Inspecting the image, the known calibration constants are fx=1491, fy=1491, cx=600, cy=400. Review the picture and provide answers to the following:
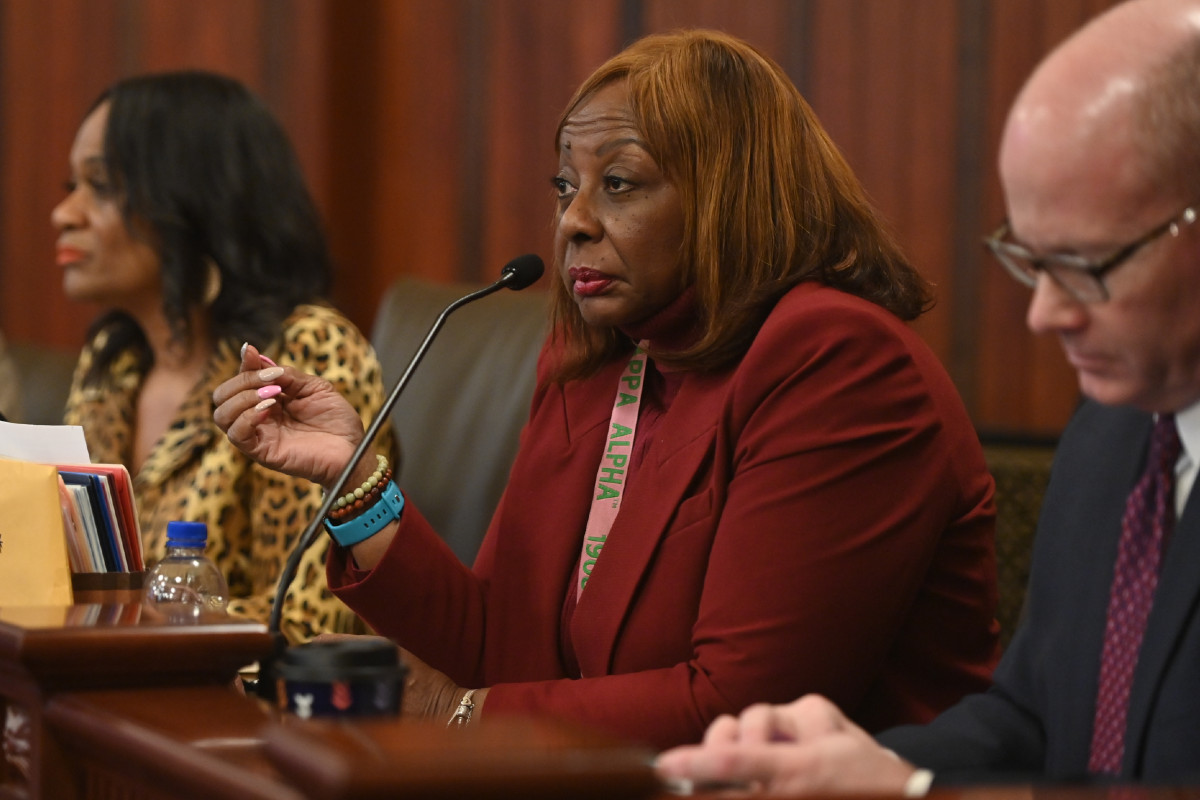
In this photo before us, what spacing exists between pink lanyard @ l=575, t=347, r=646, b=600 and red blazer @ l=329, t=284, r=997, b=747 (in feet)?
0.08

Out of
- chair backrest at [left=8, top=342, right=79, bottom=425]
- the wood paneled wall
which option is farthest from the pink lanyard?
chair backrest at [left=8, top=342, right=79, bottom=425]

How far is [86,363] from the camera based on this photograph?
310 cm

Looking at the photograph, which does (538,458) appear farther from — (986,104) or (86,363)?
(986,104)

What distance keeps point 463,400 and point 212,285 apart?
A: 1.76 ft

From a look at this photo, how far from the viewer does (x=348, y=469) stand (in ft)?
5.49

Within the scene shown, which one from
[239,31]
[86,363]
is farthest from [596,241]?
[239,31]

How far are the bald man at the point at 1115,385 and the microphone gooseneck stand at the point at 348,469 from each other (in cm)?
42

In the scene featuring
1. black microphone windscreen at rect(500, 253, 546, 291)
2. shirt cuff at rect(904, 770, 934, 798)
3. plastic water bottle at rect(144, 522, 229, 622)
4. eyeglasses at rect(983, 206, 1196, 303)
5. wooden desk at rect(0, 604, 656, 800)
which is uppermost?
eyeglasses at rect(983, 206, 1196, 303)

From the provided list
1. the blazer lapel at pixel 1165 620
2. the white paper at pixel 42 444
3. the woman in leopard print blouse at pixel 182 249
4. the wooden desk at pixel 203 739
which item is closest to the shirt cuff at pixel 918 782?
the blazer lapel at pixel 1165 620

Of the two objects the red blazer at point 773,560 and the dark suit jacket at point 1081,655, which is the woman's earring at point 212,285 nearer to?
the red blazer at point 773,560

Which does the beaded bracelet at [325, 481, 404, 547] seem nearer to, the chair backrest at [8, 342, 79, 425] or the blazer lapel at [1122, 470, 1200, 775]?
the blazer lapel at [1122, 470, 1200, 775]

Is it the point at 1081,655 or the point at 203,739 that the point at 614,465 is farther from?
the point at 203,739

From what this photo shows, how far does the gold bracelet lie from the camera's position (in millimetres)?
1731

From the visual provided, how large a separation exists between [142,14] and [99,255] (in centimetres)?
194
